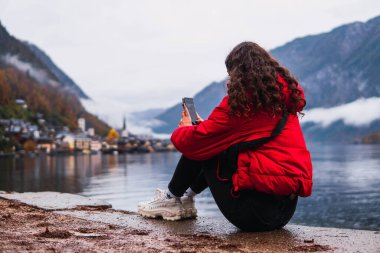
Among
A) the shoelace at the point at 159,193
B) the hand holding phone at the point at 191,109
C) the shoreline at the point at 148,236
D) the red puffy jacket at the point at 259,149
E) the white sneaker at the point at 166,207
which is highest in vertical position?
the hand holding phone at the point at 191,109

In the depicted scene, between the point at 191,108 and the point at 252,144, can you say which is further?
the point at 191,108

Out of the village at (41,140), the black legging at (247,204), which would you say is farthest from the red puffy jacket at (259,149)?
the village at (41,140)

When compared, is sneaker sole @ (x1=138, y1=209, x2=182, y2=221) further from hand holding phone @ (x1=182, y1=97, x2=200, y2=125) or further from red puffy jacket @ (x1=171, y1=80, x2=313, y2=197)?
red puffy jacket @ (x1=171, y1=80, x2=313, y2=197)

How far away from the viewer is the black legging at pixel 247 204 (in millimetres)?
4480

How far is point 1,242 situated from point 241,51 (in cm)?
246

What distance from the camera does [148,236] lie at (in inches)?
183

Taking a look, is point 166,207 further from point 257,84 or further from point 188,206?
point 257,84

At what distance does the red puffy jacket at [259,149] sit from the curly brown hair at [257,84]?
91 millimetres

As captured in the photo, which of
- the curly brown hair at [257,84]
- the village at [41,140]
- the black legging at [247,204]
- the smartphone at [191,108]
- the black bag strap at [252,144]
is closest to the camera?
the curly brown hair at [257,84]

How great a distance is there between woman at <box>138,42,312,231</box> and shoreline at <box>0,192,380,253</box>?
1.09 feet

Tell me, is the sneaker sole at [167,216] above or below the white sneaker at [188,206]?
below

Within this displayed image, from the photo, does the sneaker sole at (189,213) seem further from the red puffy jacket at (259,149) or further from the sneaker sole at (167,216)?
the red puffy jacket at (259,149)

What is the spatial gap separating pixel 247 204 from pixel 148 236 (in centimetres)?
94

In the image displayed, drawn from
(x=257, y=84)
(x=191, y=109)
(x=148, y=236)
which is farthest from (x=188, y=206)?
(x=257, y=84)
